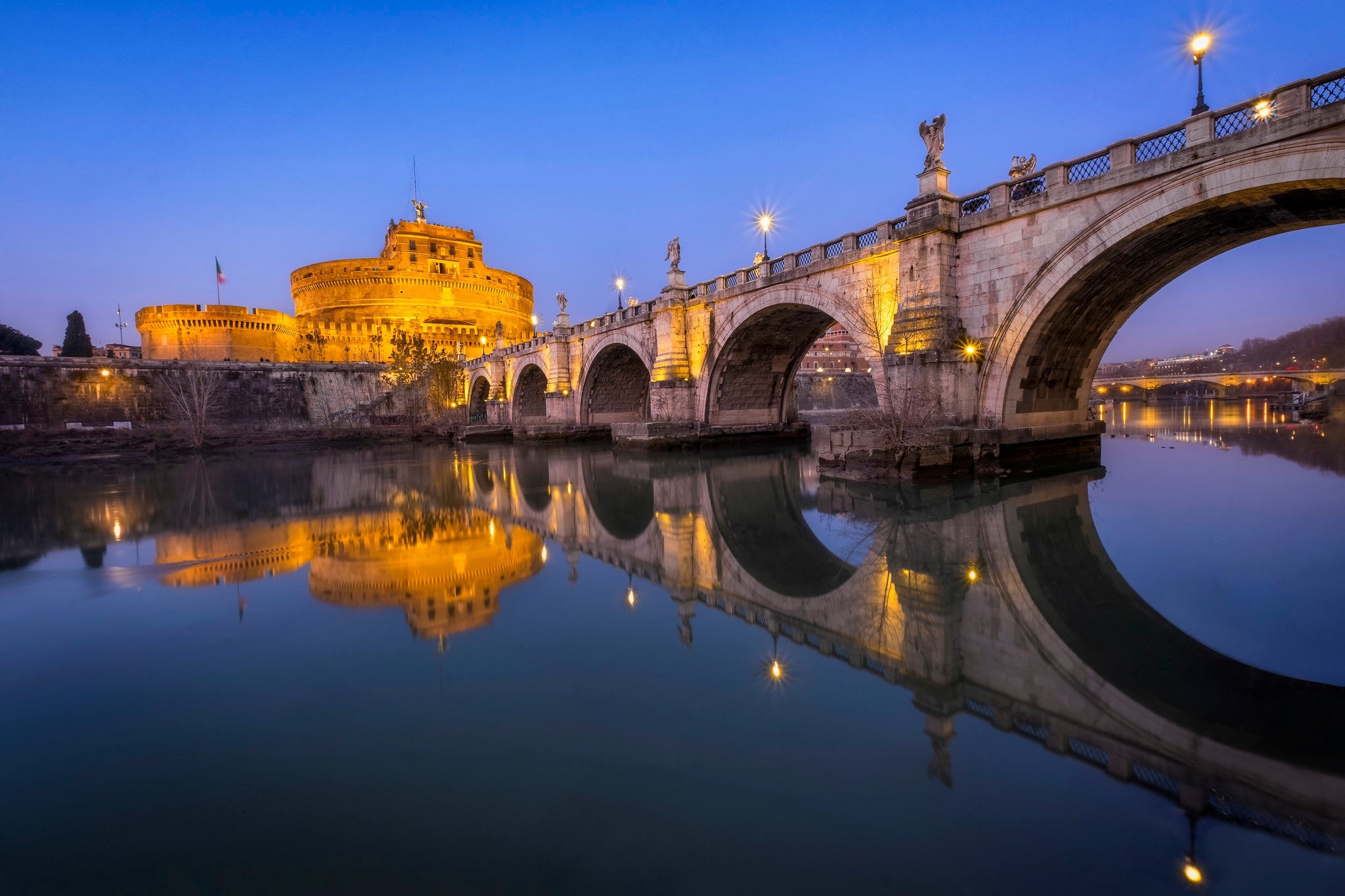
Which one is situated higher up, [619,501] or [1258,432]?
[619,501]

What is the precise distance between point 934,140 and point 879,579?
12.6 meters

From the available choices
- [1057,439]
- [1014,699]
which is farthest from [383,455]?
Answer: [1014,699]

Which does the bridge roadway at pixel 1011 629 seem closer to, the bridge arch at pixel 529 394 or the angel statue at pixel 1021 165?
the angel statue at pixel 1021 165

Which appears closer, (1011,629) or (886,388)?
(1011,629)

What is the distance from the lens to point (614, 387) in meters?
34.6

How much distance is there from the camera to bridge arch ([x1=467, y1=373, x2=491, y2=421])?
2173 inches

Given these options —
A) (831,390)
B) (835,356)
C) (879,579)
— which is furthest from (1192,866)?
(835,356)

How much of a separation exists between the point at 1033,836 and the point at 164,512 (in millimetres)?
15304

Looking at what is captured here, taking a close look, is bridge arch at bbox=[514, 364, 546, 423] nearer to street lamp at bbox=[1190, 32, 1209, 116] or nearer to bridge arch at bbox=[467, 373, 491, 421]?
bridge arch at bbox=[467, 373, 491, 421]

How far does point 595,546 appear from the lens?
27.7ft

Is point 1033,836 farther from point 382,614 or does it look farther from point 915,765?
point 382,614

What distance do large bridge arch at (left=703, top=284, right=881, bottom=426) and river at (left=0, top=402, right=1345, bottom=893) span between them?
13609mm

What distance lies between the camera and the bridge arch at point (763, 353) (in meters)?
20.8

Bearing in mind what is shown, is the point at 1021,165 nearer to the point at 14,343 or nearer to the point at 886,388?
the point at 886,388
